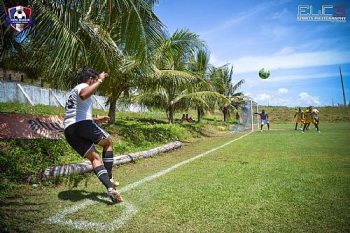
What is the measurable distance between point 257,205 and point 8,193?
3846 millimetres

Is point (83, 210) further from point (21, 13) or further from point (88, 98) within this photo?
point (21, 13)

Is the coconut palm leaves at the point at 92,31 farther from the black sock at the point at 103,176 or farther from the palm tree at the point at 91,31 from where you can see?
the black sock at the point at 103,176

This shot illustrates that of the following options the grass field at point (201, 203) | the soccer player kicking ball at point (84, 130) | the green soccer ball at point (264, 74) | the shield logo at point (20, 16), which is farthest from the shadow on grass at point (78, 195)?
the green soccer ball at point (264, 74)

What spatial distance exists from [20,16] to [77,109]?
9.61 ft

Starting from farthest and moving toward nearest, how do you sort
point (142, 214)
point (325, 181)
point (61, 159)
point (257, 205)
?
1. point (61, 159)
2. point (325, 181)
3. point (257, 205)
4. point (142, 214)

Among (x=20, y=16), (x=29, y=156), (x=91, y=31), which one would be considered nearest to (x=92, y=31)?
(x=91, y=31)

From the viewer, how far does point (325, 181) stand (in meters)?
6.07

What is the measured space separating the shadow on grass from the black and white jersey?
117cm

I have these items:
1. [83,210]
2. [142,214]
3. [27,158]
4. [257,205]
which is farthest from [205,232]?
[27,158]

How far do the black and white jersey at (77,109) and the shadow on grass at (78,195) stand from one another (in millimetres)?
1172

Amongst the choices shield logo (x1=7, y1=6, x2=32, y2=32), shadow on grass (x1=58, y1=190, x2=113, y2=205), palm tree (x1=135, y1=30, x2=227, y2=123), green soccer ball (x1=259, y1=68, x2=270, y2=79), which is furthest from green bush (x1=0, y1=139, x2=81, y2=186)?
green soccer ball (x1=259, y1=68, x2=270, y2=79)

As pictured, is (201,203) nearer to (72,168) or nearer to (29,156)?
(72,168)

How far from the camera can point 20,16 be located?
21.2 feet

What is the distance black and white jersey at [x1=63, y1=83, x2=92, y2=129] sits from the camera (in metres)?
4.80
